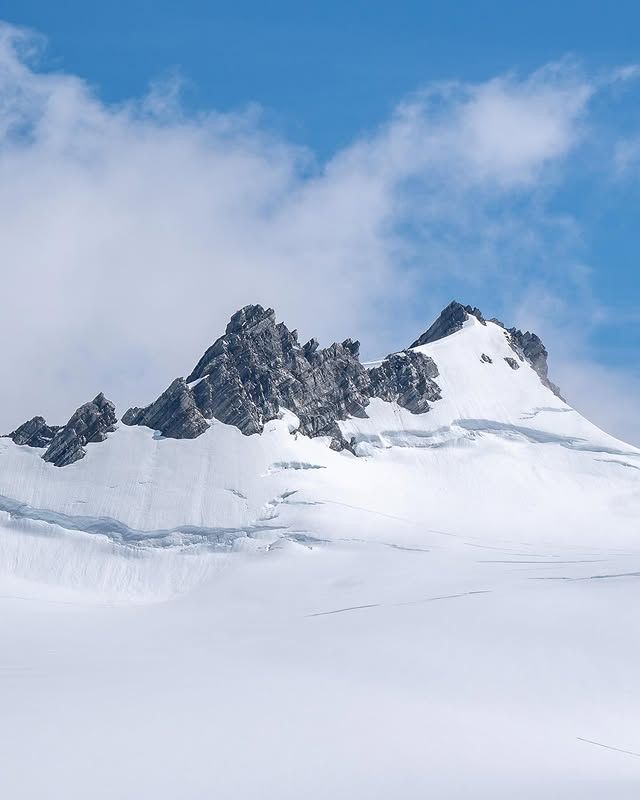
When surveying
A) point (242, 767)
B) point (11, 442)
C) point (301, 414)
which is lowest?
point (242, 767)

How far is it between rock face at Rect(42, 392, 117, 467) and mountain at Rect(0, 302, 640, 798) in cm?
29

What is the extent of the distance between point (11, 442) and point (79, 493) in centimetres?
A: 1494

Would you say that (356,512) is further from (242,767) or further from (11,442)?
(242,767)

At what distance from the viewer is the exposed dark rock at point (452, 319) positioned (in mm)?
140375

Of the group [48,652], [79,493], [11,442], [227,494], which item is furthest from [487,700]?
[11,442]

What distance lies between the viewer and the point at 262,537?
8644 centimetres

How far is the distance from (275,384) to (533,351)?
50.1m

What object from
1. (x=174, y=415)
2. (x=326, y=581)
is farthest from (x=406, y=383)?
(x=326, y=581)

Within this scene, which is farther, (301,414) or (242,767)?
(301,414)

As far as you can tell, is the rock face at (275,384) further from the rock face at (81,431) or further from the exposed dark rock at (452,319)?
the exposed dark rock at (452,319)

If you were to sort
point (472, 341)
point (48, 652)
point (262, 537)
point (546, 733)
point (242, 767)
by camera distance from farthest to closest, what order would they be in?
point (472, 341)
point (262, 537)
point (48, 652)
point (546, 733)
point (242, 767)

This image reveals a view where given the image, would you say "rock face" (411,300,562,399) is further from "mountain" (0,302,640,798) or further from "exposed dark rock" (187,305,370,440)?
"exposed dark rock" (187,305,370,440)

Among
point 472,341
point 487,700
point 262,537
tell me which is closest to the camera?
point 487,700

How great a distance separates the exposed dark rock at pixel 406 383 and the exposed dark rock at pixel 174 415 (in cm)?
2782
